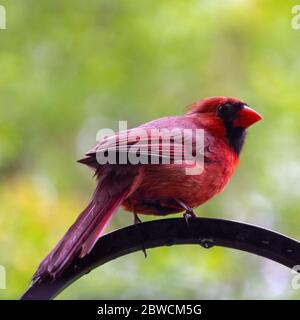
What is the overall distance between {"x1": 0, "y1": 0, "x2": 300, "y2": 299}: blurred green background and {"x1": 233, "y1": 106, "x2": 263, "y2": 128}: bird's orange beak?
1.37 m

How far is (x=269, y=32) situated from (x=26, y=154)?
6.35 ft

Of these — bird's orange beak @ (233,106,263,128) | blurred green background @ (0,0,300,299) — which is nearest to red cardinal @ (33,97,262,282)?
bird's orange beak @ (233,106,263,128)

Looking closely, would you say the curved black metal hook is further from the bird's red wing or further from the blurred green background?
the blurred green background

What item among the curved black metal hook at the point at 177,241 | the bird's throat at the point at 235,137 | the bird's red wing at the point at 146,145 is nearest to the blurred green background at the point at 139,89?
the bird's throat at the point at 235,137

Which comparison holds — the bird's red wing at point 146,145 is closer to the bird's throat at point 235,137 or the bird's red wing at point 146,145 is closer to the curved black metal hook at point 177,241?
the bird's throat at point 235,137

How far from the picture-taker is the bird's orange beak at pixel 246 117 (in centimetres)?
293

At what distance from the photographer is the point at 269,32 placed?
5082 mm

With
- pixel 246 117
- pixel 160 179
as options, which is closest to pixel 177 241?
pixel 160 179

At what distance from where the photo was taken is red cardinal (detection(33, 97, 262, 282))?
81.0 inches

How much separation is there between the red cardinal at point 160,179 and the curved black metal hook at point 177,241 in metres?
0.03

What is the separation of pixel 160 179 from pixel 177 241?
57cm

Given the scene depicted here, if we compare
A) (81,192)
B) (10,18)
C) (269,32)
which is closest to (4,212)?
(81,192)
